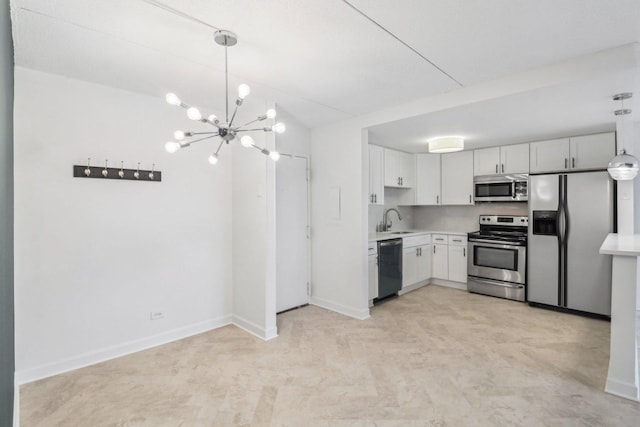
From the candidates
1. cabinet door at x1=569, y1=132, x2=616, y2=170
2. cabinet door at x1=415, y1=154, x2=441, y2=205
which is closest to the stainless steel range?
cabinet door at x1=415, y1=154, x2=441, y2=205

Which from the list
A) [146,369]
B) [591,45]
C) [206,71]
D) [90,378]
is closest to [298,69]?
[206,71]

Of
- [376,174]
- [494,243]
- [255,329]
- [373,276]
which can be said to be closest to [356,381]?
[255,329]

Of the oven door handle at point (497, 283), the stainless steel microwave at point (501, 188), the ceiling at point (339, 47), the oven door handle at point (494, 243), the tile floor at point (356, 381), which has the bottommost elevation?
the tile floor at point (356, 381)

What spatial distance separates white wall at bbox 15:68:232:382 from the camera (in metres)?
2.61

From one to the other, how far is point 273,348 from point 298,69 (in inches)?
102

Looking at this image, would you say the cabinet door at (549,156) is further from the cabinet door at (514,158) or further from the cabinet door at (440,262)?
the cabinet door at (440,262)

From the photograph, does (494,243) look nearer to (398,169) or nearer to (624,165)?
(398,169)

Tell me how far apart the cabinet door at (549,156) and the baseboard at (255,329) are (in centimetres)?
417

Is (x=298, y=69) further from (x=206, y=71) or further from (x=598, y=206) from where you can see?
(x=598, y=206)

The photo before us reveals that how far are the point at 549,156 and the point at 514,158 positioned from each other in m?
0.43

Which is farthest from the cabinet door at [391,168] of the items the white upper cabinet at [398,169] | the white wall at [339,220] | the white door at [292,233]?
the white door at [292,233]

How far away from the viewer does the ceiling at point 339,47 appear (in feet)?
6.11

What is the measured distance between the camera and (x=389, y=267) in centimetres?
462

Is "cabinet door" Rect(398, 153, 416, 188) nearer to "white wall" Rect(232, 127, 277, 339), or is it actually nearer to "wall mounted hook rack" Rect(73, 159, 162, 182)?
"white wall" Rect(232, 127, 277, 339)
